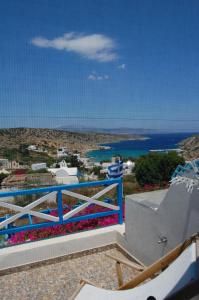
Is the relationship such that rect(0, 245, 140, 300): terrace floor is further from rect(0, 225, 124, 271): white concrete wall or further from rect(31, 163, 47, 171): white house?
rect(31, 163, 47, 171): white house

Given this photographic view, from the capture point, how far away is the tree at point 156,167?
933 cm

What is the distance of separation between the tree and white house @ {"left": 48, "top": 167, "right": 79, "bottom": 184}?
2.61m

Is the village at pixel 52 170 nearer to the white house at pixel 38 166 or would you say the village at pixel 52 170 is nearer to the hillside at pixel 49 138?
the white house at pixel 38 166

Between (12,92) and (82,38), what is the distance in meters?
3.27

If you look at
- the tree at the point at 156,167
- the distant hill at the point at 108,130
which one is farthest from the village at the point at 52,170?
the distant hill at the point at 108,130

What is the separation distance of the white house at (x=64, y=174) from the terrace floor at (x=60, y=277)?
6058mm

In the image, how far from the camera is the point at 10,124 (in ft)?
18.2

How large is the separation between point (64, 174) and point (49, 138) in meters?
2.92

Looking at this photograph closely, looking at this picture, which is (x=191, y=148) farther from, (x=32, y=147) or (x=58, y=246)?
(x=32, y=147)

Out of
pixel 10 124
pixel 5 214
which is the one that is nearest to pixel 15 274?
pixel 5 214

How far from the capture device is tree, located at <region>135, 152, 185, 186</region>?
9328 millimetres

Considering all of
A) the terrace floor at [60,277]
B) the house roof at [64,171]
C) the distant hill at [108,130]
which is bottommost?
the terrace floor at [60,277]

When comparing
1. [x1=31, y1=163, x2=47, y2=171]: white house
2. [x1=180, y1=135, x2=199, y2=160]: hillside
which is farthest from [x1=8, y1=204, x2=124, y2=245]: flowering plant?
[x1=31, y1=163, x2=47, y2=171]: white house

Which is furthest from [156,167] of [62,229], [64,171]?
[62,229]
